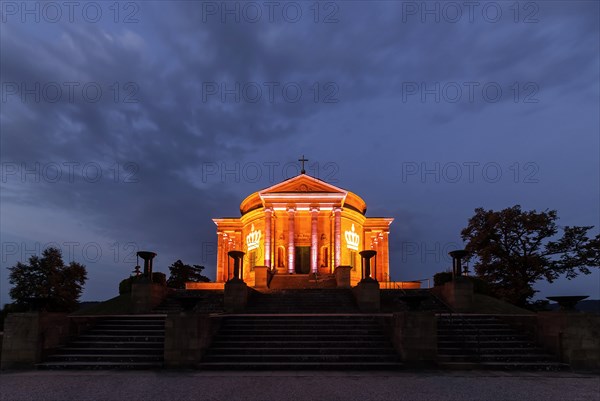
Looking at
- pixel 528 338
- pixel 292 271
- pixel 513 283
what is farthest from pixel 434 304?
pixel 292 271

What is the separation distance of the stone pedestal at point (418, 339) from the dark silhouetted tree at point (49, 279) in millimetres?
41032

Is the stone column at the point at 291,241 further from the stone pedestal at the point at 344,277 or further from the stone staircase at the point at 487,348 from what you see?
the stone staircase at the point at 487,348

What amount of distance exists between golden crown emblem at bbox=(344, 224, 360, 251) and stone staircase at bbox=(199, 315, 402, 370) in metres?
28.6

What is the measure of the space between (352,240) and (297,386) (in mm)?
36681

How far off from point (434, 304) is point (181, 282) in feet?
130

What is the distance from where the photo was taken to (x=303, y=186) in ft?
154

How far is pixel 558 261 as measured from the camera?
3472 centimetres

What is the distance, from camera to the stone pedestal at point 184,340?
47.4 feet

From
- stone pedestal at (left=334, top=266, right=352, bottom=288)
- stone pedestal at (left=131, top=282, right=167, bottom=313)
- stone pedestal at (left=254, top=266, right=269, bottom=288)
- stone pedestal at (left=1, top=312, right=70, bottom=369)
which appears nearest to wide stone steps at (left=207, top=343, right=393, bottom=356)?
stone pedestal at (left=1, top=312, right=70, bottom=369)

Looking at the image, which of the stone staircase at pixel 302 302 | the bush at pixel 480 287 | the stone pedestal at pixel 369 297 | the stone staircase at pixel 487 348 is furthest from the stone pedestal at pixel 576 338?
the bush at pixel 480 287

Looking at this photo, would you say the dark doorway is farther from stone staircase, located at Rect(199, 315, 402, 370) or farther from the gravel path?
the gravel path

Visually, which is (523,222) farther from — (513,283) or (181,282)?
(181,282)

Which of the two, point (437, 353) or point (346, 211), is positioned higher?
point (346, 211)

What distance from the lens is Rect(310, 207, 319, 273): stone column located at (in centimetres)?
4406
